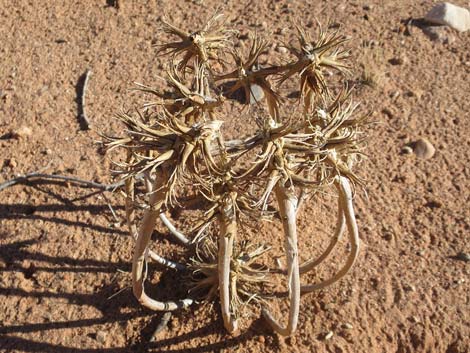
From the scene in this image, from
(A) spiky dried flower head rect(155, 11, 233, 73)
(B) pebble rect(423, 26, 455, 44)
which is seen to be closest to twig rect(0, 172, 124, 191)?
(A) spiky dried flower head rect(155, 11, 233, 73)

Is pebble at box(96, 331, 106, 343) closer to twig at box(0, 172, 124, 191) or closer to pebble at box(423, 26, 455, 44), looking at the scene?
twig at box(0, 172, 124, 191)

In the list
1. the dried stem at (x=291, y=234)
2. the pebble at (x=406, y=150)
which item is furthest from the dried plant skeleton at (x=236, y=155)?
the pebble at (x=406, y=150)

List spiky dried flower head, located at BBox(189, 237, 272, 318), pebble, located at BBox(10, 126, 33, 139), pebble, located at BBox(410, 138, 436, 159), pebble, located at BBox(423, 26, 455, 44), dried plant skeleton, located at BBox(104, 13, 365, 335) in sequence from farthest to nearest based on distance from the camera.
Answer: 1. pebble, located at BBox(423, 26, 455, 44)
2. pebble, located at BBox(10, 126, 33, 139)
3. pebble, located at BBox(410, 138, 436, 159)
4. spiky dried flower head, located at BBox(189, 237, 272, 318)
5. dried plant skeleton, located at BBox(104, 13, 365, 335)

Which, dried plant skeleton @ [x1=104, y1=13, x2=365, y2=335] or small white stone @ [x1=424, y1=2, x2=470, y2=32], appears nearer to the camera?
dried plant skeleton @ [x1=104, y1=13, x2=365, y2=335]

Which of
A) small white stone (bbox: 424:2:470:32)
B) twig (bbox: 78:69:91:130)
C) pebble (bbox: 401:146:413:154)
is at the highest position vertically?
small white stone (bbox: 424:2:470:32)

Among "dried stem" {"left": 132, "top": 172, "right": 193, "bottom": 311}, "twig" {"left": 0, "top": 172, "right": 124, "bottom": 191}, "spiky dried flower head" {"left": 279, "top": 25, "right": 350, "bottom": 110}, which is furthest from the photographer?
"twig" {"left": 0, "top": 172, "right": 124, "bottom": 191}

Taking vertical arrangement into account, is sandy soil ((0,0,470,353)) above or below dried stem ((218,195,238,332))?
above

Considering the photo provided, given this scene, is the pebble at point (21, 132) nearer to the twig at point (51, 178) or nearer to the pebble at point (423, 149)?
the twig at point (51, 178)
